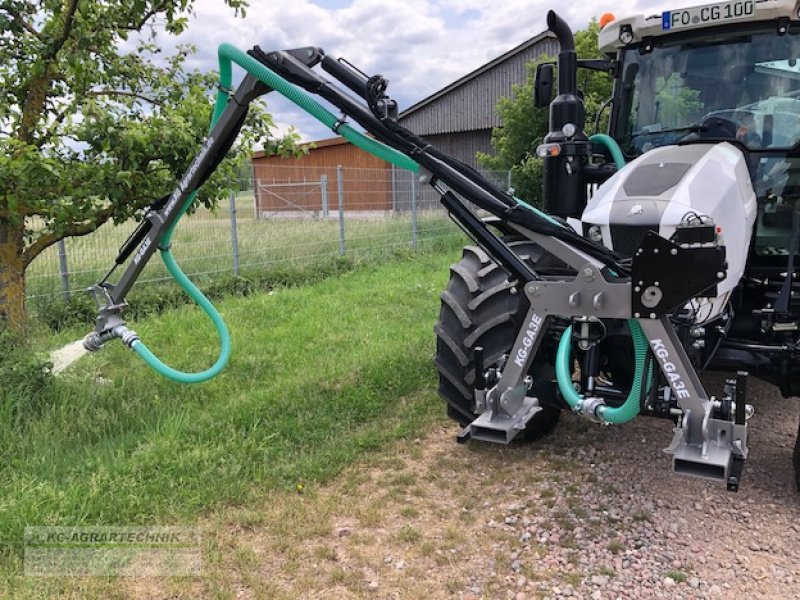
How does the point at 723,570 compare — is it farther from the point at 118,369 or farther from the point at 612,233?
the point at 118,369

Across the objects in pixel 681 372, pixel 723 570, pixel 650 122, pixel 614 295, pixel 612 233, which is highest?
pixel 650 122

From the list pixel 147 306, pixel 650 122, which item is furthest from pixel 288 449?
pixel 147 306

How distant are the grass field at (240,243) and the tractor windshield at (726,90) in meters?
3.55

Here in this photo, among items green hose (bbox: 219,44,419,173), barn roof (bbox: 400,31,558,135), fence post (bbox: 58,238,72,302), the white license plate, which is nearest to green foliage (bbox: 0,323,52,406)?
green hose (bbox: 219,44,419,173)

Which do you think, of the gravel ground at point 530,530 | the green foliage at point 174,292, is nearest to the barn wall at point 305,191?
the green foliage at point 174,292

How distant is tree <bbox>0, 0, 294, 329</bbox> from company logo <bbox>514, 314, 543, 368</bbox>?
2.98m

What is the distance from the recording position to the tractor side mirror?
4261 mm

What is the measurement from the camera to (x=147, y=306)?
24.7 feet

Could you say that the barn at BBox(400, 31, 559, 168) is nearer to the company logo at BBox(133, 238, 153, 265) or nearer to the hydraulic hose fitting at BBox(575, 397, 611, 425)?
the company logo at BBox(133, 238, 153, 265)

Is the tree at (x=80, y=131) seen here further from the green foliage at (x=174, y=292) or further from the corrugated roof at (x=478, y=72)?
the corrugated roof at (x=478, y=72)

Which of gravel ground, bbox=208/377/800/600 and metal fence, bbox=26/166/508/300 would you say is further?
metal fence, bbox=26/166/508/300

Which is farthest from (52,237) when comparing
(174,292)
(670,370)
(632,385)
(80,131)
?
(670,370)

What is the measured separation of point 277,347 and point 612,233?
149 inches

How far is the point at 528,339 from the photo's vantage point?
2.79 m
